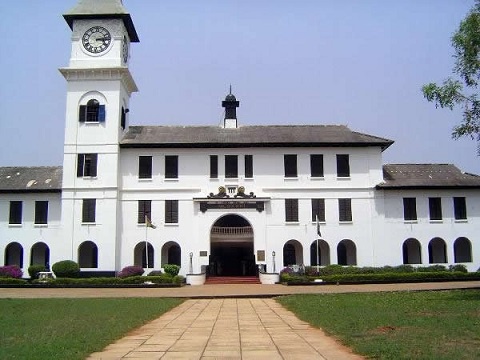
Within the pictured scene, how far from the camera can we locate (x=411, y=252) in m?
40.1

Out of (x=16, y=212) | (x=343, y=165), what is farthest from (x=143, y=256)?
(x=343, y=165)

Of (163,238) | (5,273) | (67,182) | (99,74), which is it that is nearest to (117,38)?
(99,74)

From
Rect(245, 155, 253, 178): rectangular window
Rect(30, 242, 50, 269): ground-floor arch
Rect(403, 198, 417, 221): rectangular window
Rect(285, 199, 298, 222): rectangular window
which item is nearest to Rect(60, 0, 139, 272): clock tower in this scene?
Rect(30, 242, 50, 269): ground-floor arch

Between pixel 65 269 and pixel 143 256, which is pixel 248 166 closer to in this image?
pixel 143 256

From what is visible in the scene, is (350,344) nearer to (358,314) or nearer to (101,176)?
(358,314)

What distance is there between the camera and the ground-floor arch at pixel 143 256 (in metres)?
38.2

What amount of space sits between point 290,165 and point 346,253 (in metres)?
7.85

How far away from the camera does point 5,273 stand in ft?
116

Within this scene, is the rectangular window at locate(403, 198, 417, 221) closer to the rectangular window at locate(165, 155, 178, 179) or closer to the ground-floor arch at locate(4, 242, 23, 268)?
the rectangular window at locate(165, 155, 178, 179)

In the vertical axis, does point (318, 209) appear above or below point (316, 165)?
below

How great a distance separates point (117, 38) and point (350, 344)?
33.4 meters

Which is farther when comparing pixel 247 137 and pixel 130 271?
pixel 247 137

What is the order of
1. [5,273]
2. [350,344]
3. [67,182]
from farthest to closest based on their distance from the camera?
1. [67,182]
2. [5,273]
3. [350,344]

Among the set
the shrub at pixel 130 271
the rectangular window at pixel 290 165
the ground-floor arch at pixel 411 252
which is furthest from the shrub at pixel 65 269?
the ground-floor arch at pixel 411 252
